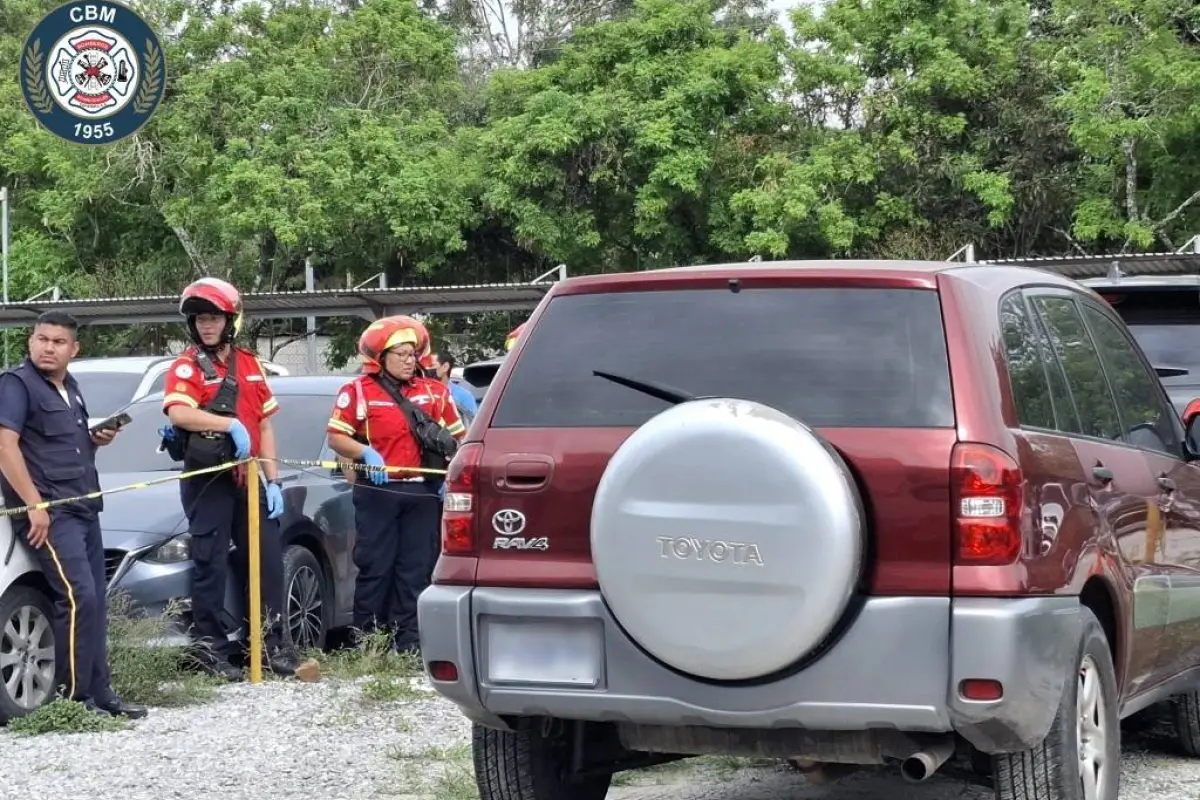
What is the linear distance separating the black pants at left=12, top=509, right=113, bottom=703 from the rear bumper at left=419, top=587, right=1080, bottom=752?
3.16 metres

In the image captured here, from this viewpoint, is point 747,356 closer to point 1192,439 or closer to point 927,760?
point 927,760

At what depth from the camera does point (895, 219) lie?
35250 mm

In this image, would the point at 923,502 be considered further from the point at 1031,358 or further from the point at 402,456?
the point at 402,456

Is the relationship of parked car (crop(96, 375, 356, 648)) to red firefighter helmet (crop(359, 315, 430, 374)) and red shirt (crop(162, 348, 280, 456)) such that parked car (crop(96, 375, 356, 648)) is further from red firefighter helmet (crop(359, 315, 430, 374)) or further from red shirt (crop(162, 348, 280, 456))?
red firefighter helmet (crop(359, 315, 430, 374))

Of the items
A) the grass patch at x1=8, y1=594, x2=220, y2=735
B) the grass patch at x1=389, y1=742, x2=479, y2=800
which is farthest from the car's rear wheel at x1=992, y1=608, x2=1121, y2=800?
the grass patch at x1=8, y1=594, x2=220, y2=735

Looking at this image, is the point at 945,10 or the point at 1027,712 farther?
the point at 945,10

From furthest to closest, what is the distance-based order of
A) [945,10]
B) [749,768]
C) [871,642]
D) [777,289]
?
[945,10], [749,768], [777,289], [871,642]

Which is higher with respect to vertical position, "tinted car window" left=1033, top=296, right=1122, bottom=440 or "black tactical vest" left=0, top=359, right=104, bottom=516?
→ "tinted car window" left=1033, top=296, right=1122, bottom=440

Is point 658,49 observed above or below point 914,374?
above

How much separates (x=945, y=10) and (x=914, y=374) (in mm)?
31568

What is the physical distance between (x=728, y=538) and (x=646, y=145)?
31.5 m

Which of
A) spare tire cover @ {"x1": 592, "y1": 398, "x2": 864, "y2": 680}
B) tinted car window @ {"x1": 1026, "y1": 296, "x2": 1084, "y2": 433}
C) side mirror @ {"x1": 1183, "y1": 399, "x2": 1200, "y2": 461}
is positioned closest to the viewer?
spare tire cover @ {"x1": 592, "y1": 398, "x2": 864, "y2": 680}

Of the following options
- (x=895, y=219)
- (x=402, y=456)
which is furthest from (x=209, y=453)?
(x=895, y=219)

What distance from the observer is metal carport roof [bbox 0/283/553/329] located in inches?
956
